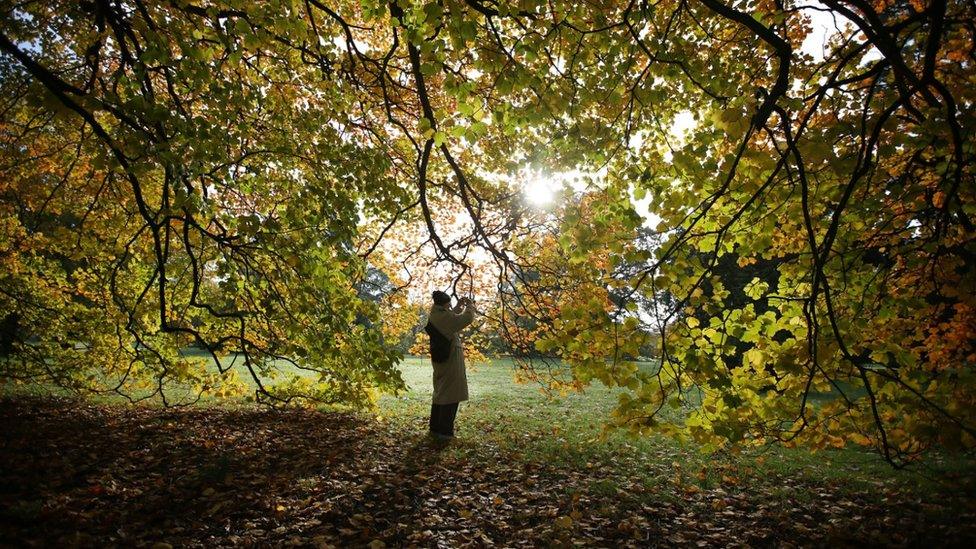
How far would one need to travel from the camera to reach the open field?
372 cm

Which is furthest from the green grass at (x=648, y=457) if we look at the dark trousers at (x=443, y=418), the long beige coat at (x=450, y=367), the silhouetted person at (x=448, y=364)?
the long beige coat at (x=450, y=367)

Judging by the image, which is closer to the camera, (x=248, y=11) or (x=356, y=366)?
(x=248, y=11)

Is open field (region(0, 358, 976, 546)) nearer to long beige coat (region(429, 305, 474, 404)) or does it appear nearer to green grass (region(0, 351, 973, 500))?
green grass (region(0, 351, 973, 500))

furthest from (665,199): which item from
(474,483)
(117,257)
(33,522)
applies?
(117,257)

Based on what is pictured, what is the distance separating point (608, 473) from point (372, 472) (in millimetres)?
2925

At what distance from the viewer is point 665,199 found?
11.5 ft

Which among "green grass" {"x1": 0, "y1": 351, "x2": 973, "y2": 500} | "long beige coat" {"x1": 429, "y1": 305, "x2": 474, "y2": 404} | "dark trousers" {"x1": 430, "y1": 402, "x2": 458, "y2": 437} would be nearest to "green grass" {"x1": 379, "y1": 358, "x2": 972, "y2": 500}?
"green grass" {"x1": 0, "y1": 351, "x2": 973, "y2": 500}

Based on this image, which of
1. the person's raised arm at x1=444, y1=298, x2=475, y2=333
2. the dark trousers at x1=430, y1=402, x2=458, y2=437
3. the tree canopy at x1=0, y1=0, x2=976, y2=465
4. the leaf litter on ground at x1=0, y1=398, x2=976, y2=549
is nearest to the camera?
the tree canopy at x1=0, y1=0, x2=976, y2=465

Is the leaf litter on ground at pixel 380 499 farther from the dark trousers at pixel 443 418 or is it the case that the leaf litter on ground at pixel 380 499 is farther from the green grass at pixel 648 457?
the dark trousers at pixel 443 418

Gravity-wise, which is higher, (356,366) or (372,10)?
(372,10)

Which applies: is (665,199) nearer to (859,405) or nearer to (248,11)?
(859,405)

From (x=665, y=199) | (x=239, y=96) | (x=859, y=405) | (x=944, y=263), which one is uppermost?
(x=239, y=96)

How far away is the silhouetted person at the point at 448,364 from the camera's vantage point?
21.0 feet

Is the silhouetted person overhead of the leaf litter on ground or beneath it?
overhead
